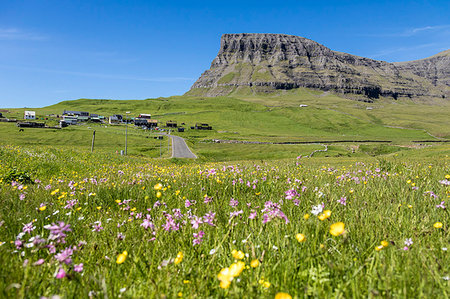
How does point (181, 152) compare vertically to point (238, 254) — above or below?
below

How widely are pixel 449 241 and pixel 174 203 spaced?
13.1 ft

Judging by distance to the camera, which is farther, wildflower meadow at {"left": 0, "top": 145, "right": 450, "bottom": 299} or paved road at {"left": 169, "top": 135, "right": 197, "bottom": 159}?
paved road at {"left": 169, "top": 135, "right": 197, "bottom": 159}

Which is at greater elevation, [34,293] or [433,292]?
[433,292]

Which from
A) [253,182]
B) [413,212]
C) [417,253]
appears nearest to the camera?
[417,253]

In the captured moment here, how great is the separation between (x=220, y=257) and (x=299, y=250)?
82cm

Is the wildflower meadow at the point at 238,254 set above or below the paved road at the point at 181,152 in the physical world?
above

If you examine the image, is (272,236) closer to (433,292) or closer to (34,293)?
(433,292)

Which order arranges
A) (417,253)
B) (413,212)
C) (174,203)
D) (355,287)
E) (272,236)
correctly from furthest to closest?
(174,203) → (413,212) → (272,236) → (417,253) → (355,287)

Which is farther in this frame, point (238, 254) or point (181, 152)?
point (181, 152)

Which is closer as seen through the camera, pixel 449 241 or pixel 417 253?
pixel 417 253

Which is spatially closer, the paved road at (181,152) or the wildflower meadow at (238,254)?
the wildflower meadow at (238,254)

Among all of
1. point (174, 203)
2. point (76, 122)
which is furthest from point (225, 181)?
point (76, 122)

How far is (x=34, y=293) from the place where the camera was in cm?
207

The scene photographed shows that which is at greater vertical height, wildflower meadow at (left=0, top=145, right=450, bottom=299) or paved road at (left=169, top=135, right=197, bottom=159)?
wildflower meadow at (left=0, top=145, right=450, bottom=299)
